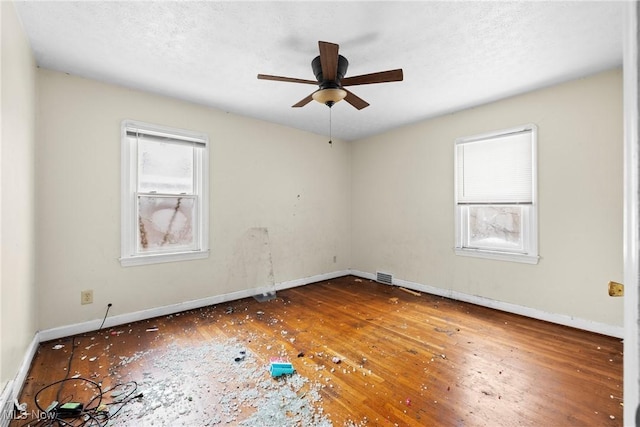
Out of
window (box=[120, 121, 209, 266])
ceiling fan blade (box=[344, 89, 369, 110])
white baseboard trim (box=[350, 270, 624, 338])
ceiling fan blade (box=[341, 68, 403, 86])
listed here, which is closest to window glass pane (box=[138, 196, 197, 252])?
window (box=[120, 121, 209, 266])

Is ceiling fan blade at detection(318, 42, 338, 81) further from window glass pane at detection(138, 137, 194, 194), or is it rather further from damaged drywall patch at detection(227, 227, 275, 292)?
damaged drywall patch at detection(227, 227, 275, 292)

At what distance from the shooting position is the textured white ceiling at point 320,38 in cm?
184

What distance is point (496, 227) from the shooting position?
3.41 metres

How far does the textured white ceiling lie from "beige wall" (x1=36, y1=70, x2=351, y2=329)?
13.1 inches

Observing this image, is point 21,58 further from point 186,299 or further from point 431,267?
point 431,267

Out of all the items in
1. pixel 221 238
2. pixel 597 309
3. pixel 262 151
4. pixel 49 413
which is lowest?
pixel 49 413

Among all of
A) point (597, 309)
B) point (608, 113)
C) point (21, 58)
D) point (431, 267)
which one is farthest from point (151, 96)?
point (597, 309)

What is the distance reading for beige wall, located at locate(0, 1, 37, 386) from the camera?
1.67 metres

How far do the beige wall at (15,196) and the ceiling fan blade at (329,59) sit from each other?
1.87m

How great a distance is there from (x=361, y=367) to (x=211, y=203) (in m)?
2.52

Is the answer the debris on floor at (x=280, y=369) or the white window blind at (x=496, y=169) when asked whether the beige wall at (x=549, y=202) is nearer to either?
the white window blind at (x=496, y=169)

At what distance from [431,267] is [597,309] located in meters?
1.67

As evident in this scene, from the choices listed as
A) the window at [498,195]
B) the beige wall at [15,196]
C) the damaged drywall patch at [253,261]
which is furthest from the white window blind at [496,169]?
the beige wall at [15,196]

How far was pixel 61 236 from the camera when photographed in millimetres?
2594
